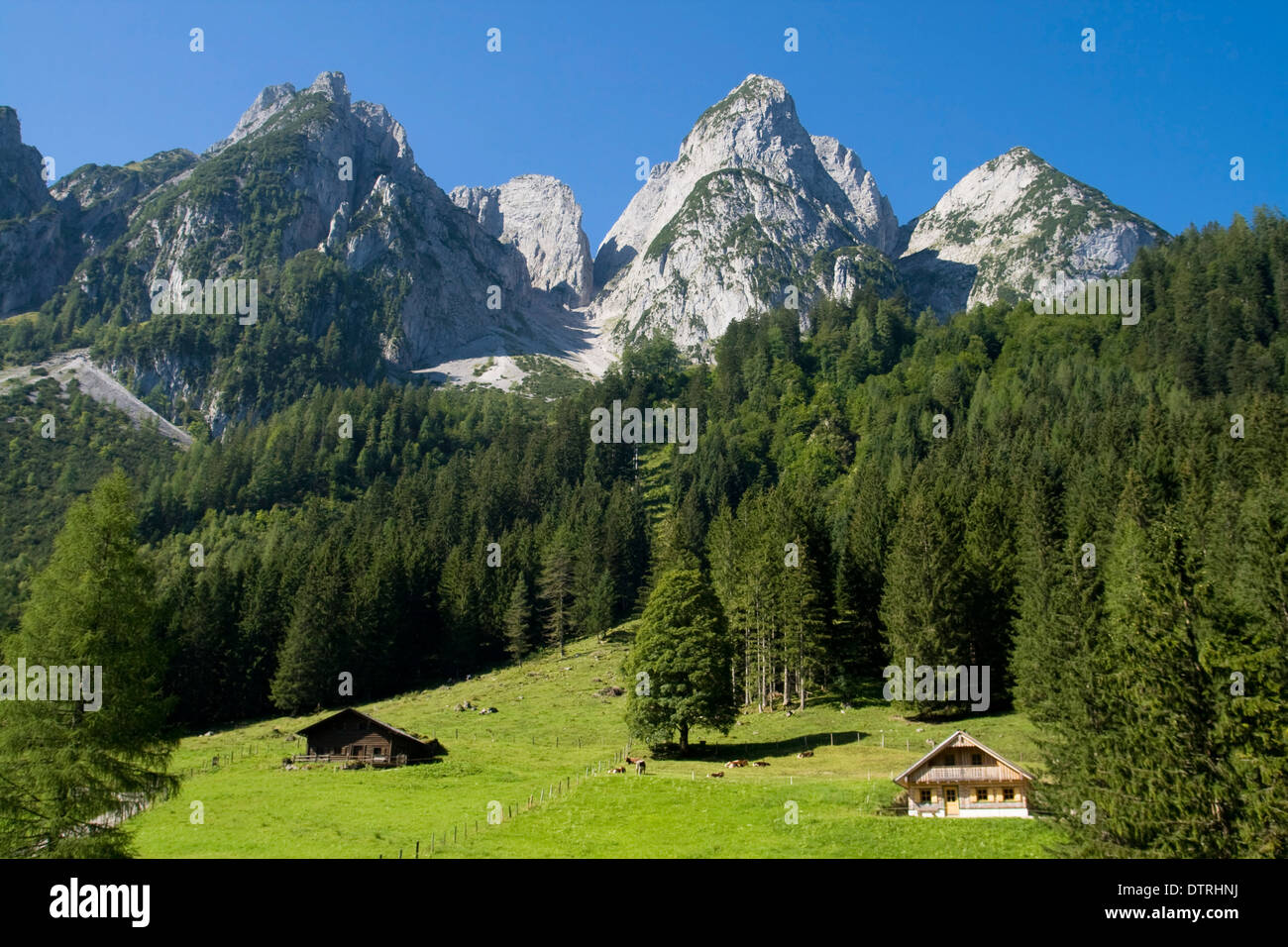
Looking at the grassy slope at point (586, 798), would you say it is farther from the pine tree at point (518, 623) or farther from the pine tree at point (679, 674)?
the pine tree at point (518, 623)

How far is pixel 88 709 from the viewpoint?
22.1 metres

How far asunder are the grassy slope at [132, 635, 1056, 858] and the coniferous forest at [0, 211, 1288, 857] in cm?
607

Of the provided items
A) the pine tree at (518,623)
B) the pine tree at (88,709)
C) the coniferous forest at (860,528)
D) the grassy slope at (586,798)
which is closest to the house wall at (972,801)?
the grassy slope at (586,798)

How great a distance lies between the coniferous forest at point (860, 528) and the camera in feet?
80.2

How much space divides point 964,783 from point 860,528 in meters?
42.5

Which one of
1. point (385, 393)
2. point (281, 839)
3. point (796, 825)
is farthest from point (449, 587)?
point (385, 393)

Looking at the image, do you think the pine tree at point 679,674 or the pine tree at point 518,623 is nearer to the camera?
the pine tree at point 679,674

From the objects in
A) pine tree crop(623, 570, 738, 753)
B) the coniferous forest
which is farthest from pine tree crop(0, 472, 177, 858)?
pine tree crop(623, 570, 738, 753)

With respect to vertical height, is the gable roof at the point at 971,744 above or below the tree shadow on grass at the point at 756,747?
above

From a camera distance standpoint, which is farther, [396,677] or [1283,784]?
[396,677]

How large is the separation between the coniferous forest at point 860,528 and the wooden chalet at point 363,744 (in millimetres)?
18930
